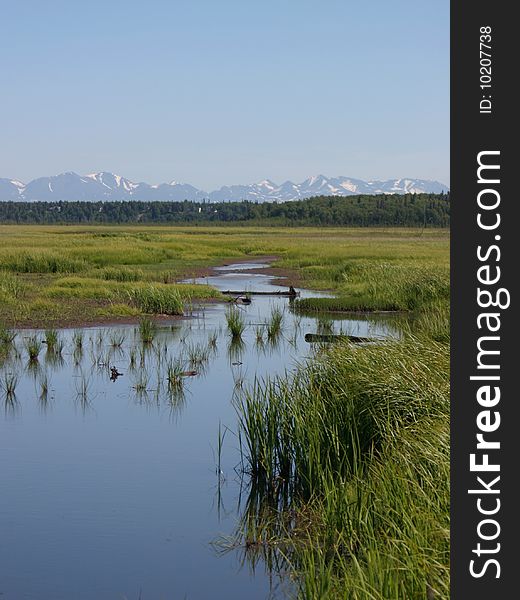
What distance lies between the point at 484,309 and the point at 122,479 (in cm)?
939

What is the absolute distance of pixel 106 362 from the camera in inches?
827

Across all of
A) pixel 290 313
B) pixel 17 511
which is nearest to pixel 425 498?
pixel 17 511

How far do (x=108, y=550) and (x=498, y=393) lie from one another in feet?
23.5

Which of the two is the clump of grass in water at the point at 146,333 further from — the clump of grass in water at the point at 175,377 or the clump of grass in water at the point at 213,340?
the clump of grass in water at the point at 175,377

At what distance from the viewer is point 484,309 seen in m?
3.68

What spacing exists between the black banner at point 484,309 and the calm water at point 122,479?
5.41 m

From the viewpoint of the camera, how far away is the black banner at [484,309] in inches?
144

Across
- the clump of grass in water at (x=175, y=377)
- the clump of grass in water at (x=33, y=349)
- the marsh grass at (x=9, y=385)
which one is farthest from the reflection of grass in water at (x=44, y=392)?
the clump of grass in water at (x=175, y=377)

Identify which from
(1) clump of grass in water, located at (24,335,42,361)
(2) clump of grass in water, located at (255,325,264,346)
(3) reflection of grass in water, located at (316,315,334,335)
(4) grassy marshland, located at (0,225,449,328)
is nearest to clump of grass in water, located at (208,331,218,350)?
(2) clump of grass in water, located at (255,325,264,346)

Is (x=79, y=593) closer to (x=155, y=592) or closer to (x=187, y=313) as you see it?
(x=155, y=592)

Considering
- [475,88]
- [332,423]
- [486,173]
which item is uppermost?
[475,88]

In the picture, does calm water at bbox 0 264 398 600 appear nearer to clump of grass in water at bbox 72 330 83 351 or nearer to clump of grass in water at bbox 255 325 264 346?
clump of grass in water at bbox 72 330 83 351

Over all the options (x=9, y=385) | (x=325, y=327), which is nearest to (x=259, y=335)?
(x=325, y=327)

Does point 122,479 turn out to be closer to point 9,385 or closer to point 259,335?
point 9,385
